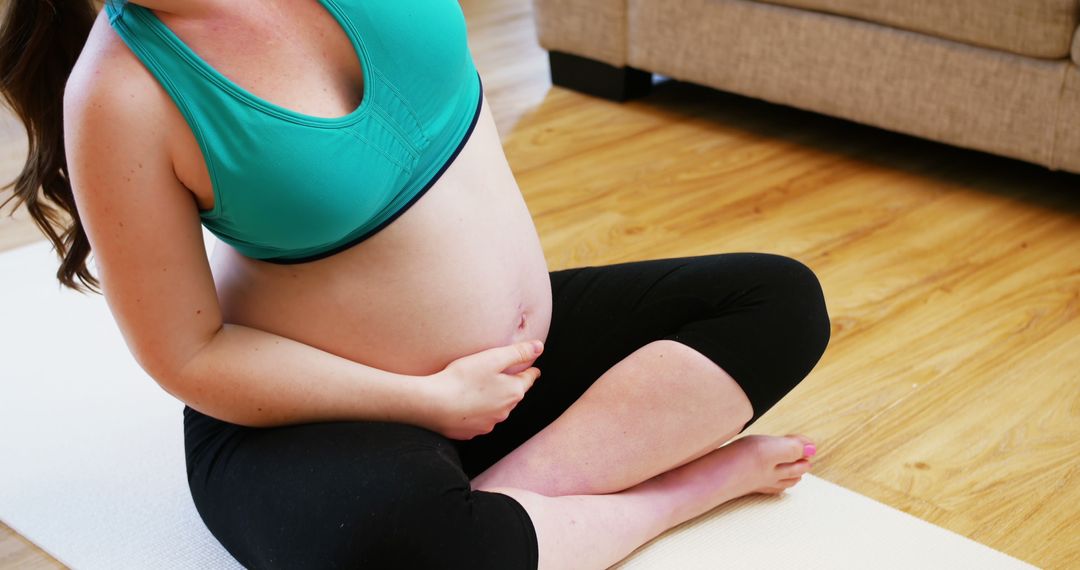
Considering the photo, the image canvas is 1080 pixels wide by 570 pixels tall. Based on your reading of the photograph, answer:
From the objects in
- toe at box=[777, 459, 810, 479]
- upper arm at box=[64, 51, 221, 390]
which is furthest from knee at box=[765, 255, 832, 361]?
upper arm at box=[64, 51, 221, 390]

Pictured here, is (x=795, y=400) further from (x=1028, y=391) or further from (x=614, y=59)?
(x=614, y=59)

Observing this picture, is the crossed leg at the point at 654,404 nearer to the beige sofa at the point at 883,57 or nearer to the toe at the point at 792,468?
the toe at the point at 792,468

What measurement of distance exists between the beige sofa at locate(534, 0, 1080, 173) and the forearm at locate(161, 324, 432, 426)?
1.21 m

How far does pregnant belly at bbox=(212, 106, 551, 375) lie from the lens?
92cm

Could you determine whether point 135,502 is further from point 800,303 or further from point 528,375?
point 800,303

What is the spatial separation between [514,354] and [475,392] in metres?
0.05

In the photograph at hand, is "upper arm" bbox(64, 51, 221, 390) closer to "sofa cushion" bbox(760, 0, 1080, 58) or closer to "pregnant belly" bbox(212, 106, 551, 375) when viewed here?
"pregnant belly" bbox(212, 106, 551, 375)

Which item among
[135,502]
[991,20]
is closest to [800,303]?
[135,502]

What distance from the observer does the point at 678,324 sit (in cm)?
107

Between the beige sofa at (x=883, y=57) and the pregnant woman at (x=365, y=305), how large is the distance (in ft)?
2.89

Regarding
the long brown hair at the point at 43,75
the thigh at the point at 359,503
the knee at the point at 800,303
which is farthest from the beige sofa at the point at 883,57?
the long brown hair at the point at 43,75

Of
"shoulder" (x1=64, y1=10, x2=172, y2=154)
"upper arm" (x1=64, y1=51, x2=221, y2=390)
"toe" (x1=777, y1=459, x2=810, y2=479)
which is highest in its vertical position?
"shoulder" (x1=64, y1=10, x2=172, y2=154)

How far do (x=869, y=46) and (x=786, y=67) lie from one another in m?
0.18

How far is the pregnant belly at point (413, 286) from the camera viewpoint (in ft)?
3.01
